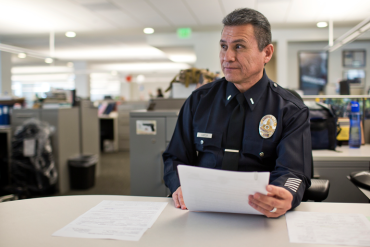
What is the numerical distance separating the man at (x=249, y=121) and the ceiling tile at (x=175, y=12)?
3638mm

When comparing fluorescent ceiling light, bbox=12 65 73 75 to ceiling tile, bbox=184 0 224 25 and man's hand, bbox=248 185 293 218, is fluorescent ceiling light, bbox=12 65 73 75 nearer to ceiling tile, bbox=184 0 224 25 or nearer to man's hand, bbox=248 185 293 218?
ceiling tile, bbox=184 0 224 25

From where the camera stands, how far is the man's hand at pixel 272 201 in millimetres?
781

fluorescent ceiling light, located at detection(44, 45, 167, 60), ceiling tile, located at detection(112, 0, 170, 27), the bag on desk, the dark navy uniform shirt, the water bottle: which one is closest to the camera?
the dark navy uniform shirt

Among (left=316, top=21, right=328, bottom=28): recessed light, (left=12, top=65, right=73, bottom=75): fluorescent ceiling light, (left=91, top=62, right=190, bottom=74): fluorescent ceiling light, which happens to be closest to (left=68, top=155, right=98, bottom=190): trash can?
(left=316, top=21, right=328, bottom=28): recessed light

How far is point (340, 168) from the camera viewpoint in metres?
1.88

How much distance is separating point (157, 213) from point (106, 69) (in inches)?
519

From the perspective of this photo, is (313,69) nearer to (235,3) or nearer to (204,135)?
(235,3)

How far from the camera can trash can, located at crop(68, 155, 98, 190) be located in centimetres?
358

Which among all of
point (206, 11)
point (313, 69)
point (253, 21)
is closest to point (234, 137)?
point (253, 21)

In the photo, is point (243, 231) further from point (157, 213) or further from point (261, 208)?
point (157, 213)

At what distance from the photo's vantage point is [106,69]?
43.7 ft

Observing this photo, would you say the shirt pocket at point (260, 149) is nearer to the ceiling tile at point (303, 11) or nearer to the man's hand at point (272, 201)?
the man's hand at point (272, 201)

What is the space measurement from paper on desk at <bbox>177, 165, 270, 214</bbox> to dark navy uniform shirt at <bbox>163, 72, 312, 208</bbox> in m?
0.24

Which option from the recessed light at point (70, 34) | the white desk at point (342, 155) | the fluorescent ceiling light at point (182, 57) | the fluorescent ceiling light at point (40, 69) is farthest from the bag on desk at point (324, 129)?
the fluorescent ceiling light at point (40, 69)
